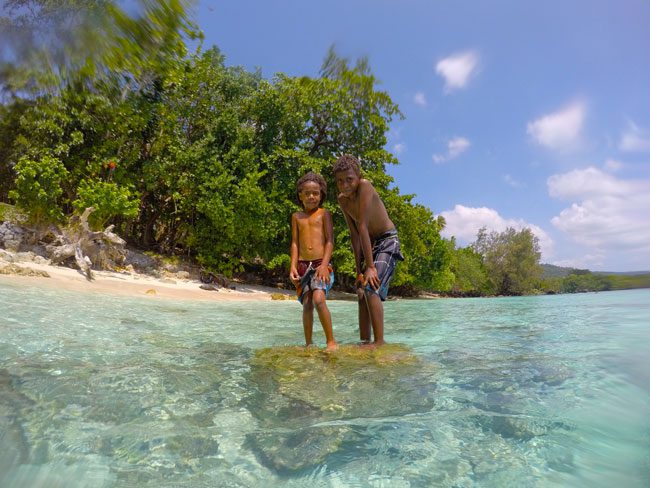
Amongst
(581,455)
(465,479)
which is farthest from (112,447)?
(581,455)

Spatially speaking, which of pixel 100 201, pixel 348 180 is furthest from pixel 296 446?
pixel 100 201

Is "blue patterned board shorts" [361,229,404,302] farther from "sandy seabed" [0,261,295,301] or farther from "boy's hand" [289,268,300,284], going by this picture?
"sandy seabed" [0,261,295,301]

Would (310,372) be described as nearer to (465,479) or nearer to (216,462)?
(216,462)

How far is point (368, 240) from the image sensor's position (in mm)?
3953

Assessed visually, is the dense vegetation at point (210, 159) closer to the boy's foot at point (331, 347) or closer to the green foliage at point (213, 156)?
the green foliage at point (213, 156)

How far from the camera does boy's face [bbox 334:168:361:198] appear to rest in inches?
154

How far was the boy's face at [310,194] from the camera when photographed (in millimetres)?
4078

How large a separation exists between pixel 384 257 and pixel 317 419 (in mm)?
2503

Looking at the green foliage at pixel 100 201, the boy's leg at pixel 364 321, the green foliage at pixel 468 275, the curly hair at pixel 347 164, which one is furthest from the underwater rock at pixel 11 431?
the green foliage at pixel 468 275

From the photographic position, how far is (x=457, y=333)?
18.0 ft

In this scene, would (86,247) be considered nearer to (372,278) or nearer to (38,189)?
(38,189)

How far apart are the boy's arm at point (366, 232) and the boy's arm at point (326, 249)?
30cm

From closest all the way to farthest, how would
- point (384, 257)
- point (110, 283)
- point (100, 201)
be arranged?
1. point (384, 257)
2. point (110, 283)
3. point (100, 201)

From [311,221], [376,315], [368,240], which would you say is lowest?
[376,315]
